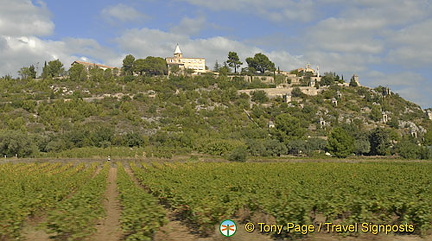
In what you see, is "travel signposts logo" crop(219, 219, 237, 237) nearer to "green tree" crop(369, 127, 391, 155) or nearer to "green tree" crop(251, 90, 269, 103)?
"green tree" crop(369, 127, 391, 155)

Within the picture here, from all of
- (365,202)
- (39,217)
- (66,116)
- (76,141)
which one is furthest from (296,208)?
(66,116)

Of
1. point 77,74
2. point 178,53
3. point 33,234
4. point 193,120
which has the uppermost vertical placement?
point 178,53

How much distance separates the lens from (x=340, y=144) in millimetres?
63219

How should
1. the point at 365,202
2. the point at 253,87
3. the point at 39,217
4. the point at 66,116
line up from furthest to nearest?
the point at 253,87 → the point at 66,116 → the point at 39,217 → the point at 365,202

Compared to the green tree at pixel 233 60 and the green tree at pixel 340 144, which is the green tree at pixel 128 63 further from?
the green tree at pixel 340 144

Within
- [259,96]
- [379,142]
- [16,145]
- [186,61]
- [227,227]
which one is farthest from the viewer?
[186,61]

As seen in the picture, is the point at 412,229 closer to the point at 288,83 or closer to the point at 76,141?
the point at 76,141

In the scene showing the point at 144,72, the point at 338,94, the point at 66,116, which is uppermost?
the point at 144,72

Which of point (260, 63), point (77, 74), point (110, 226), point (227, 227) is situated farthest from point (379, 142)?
point (77, 74)

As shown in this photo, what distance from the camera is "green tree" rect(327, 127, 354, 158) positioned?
63.1 metres

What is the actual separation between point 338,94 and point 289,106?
16.4 metres

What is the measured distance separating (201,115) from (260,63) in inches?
2192

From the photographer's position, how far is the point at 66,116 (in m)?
82.5

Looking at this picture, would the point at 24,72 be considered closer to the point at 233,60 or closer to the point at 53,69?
the point at 53,69
